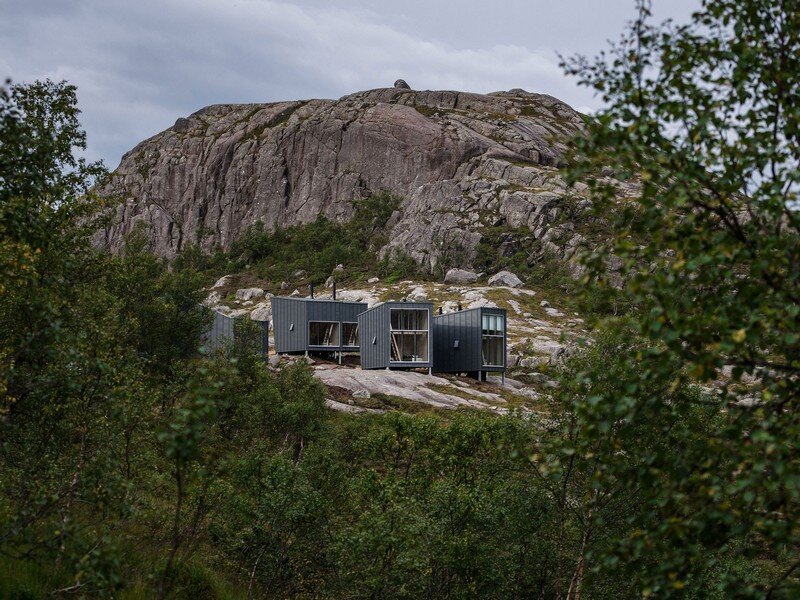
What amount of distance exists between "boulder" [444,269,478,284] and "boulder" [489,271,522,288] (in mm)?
4194

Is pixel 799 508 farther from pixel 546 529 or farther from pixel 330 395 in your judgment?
pixel 330 395

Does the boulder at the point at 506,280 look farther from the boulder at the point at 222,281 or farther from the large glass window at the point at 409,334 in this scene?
the boulder at the point at 222,281

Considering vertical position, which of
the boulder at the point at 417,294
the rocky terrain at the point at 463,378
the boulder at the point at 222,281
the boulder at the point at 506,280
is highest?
the boulder at the point at 222,281

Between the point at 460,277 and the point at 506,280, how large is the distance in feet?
30.6

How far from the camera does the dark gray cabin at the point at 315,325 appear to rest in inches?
3127

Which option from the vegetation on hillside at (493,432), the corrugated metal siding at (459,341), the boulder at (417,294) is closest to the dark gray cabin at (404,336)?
the corrugated metal siding at (459,341)

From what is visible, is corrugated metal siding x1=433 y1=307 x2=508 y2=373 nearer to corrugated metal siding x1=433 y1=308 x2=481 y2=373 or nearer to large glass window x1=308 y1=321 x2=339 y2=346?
corrugated metal siding x1=433 y1=308 x2=481 y2=373

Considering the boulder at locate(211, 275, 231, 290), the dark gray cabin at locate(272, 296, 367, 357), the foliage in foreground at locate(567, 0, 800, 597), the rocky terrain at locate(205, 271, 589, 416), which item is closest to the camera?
the foliage in foreground at locate(567, 0, 800, 597)

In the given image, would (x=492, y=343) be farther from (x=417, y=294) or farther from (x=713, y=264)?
(x=713, y=264)

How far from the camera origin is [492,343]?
239 feet

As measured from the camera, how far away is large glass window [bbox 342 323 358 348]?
82.0 meters

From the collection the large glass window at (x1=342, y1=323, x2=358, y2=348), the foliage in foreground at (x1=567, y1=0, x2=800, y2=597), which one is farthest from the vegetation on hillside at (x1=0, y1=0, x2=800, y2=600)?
the large glass window at (x1=342, y1=323, x2=358, y2=348)

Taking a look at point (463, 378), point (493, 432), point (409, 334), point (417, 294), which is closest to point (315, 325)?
point (409, 334)

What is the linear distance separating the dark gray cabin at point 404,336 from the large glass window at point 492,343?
6.20 m
